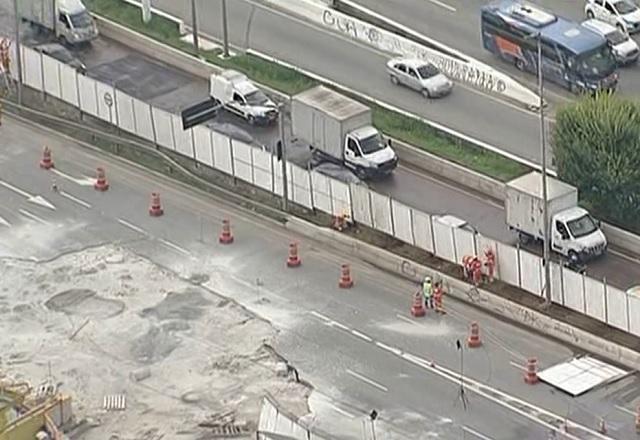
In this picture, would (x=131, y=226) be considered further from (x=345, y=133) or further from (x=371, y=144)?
(x=371, y=144)

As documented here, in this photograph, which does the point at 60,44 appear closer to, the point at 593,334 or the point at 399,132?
the point at 399,132

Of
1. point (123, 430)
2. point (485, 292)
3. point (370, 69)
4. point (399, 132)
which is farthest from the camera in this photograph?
point (370, 69)

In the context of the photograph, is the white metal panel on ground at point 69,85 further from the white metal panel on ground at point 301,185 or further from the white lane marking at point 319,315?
the white lane marking at point 319,315

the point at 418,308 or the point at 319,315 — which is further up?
the point at 418,308

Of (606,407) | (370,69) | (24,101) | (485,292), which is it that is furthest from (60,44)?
(606,407)

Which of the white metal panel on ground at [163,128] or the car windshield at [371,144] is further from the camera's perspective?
the white metal panel on ground at [163,128]

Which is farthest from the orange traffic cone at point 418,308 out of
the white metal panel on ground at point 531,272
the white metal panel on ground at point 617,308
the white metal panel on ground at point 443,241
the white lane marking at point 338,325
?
the white metal panel on ground at point 617,308

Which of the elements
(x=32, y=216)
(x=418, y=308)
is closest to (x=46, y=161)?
(x=32, y=216)
